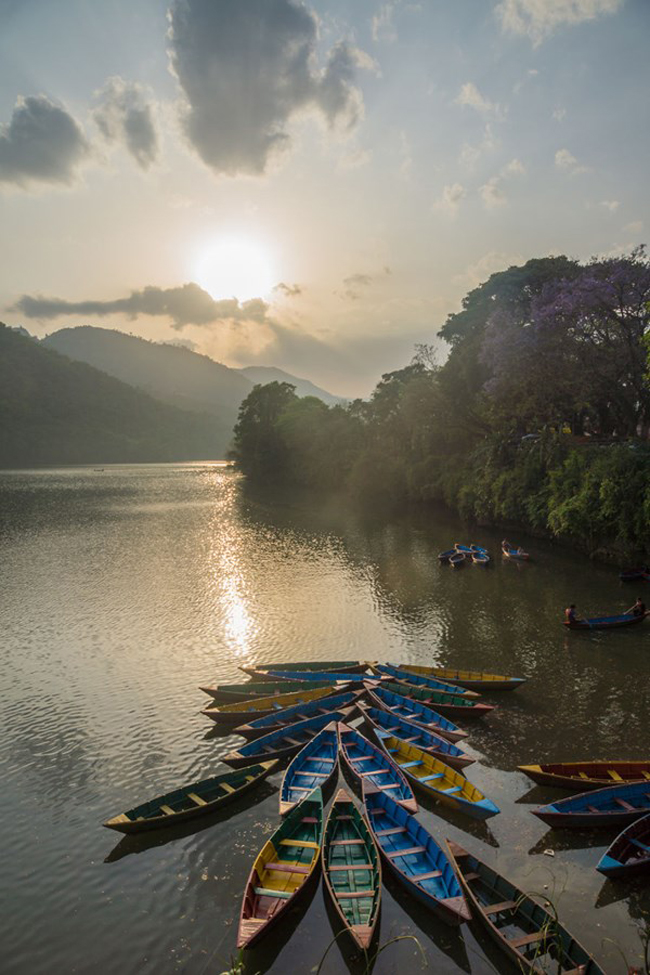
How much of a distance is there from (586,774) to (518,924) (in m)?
5.04

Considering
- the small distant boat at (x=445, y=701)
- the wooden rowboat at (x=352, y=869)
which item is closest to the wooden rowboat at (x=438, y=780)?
the wooden rowboat at (x=352, y=869)

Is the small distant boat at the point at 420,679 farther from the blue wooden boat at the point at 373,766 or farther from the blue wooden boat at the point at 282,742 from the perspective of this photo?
the blue wooden boat at the point at 373,766

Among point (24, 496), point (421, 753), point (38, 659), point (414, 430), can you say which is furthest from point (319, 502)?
point (421, 753)

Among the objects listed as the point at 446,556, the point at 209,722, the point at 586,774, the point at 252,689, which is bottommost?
the point at 209,722

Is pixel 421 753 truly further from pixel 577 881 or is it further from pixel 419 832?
pixel 577 881

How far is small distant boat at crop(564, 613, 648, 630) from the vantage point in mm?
24781

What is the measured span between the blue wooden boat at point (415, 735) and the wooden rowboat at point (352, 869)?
3.10m

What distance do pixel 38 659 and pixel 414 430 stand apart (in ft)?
180

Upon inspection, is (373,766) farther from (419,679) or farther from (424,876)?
(419,679)

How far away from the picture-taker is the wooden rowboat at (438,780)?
12.1 meters

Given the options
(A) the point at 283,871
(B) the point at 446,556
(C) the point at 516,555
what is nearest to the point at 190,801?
(A) the point at 283,871

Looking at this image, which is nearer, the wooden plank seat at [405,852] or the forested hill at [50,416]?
the wooden plank seat at [405,852]

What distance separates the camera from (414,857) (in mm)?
10922

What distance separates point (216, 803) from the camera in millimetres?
12680
